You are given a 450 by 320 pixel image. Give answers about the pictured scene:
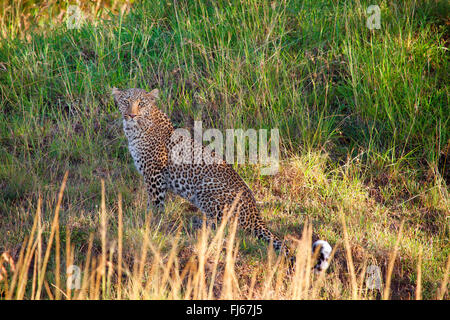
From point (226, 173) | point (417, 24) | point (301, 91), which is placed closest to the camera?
point (226, 173)

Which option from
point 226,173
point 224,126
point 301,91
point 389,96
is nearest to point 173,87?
point 224,126

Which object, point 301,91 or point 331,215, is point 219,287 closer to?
point 331,215

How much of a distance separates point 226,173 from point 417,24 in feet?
13.2

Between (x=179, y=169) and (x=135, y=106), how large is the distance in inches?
32.3

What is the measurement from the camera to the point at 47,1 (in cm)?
896

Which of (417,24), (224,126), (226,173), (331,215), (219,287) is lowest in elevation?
(219,287)

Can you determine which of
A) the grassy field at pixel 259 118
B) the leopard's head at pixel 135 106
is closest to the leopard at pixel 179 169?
the leopard's head at pixel 135 106

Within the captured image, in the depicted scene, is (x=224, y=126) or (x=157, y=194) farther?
(x=224, y=126)

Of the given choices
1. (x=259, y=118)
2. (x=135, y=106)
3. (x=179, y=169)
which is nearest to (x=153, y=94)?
(x=135, y=106)

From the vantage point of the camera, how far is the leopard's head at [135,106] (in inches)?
239

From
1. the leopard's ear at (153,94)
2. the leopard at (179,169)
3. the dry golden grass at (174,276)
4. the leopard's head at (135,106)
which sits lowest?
the dry golden grass at (174,276)

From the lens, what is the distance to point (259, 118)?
6867 mm

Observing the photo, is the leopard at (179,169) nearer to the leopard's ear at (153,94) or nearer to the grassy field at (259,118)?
the leopard's ear at (153,94)

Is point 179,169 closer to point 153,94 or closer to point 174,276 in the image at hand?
point 153,94
